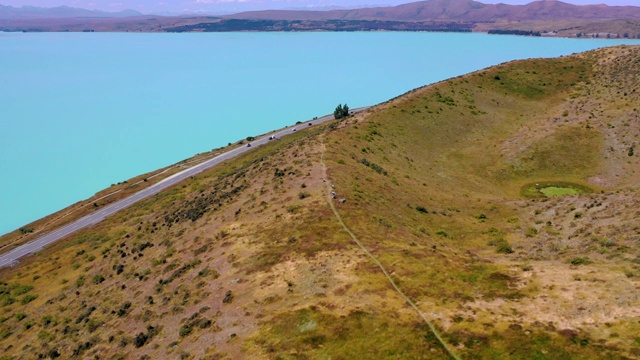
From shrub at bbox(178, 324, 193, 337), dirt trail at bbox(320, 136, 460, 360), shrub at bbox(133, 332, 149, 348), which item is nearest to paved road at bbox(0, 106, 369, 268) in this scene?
shrub at bbox(133, 332, 149, 348)

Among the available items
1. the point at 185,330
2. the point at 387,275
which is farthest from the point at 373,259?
the point at 185,330

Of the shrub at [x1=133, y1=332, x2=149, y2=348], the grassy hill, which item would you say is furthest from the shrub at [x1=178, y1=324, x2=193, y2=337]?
the shrub at [x1=133, y1=332, x2=149, y2=348]

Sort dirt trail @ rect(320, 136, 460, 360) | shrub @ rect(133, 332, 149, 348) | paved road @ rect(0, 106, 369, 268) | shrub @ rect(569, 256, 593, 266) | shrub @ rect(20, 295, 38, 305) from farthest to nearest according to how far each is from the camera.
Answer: paved road @ rect(0, 106, 369, 268) → shrub @ rect(20, 295, 38, 305) → shrub @ rect(569, 256, 593, 266) → shrub @ rect(133, 332, 149, 348) → dirt trail @ rect(320, 136, 460, 360)

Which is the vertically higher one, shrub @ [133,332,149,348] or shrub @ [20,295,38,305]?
shrub @ [133,332,149,348]

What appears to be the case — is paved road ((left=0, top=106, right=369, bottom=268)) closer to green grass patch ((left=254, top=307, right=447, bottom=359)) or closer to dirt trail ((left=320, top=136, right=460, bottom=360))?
dirt trail ((left=320, top=136, right=460, bottom=360))

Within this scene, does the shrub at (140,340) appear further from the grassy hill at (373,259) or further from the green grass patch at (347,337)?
the green grass patch at (347,337)

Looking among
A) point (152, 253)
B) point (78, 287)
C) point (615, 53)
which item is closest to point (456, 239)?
point (152, 253)

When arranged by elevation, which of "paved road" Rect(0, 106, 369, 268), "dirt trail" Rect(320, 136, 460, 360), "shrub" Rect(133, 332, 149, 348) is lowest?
"paved road" Rect(0, 106, 369, 268)

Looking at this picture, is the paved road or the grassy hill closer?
the grassy hill

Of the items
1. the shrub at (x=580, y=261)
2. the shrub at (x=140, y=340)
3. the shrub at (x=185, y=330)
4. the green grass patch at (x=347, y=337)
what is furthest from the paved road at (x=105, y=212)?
the shrub at (x=580, y=261)

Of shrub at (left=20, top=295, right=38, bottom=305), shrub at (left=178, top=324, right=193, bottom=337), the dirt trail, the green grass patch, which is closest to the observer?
the dirt trail
